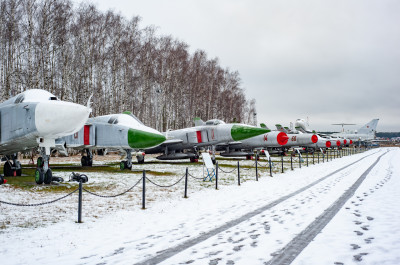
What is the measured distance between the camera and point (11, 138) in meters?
9.70

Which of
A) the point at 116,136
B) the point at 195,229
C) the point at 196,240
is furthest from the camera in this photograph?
the point at 116,136

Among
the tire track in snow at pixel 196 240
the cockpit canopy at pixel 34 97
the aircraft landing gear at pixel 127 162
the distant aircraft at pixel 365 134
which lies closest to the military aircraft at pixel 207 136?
the aircraft landing gear at pixel 127 162

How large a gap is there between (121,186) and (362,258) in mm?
8065

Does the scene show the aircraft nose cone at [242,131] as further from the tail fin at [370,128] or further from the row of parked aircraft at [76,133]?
the tail fin at [370,128]

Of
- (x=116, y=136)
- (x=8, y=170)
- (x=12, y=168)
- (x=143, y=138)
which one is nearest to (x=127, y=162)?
(x=116, y=136)

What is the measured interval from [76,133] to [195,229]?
1142cm

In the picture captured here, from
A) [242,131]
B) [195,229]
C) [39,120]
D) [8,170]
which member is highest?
[242,131]

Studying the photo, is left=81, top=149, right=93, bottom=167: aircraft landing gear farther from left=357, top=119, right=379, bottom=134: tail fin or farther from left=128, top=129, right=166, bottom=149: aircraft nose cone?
left=357, top=119, right=379, bottom=134: tail fin

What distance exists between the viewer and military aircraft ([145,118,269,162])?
720 inches

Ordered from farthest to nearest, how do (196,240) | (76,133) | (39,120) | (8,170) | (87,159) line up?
1. (87,159)
2. (76,133)
3. (8,170)
4. (39,120)
5. (196,240)

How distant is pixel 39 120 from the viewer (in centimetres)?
869

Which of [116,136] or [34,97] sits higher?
[34,97]

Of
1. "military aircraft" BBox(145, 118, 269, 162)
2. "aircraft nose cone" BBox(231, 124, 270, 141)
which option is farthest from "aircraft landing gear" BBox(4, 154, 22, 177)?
"aircraft nose cone" BBox(231, 124, 270, 141)

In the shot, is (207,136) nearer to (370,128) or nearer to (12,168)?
(12,168)
